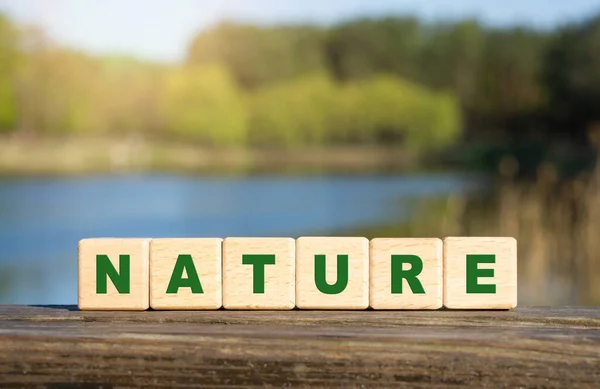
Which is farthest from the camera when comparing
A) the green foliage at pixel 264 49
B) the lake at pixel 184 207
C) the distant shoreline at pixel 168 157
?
the distant shoreline at pixel 168 157

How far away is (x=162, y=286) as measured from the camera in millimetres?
597

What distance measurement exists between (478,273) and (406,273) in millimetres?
63

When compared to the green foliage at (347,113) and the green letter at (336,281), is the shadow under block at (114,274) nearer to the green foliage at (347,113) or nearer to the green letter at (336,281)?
the green letter at (336,281)

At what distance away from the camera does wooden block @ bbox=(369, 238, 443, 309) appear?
0.59 m

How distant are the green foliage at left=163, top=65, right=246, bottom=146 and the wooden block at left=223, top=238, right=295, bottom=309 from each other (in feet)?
12.0

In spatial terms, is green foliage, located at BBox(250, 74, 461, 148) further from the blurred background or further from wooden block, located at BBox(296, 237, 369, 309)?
wooden block, located at BBox(296, 237, 369, 309)

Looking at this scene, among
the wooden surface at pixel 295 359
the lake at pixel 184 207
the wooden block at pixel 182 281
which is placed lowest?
the wooden surface at pixel 295 359

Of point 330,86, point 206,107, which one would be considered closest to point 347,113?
point 330,86

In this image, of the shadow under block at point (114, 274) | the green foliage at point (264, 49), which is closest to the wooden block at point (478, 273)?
the shadow under block at point (114, 274)

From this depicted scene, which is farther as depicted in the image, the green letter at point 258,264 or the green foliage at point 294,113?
the green foliage at point 294,113

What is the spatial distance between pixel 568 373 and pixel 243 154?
3.97 metres

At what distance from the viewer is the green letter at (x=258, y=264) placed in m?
0.59

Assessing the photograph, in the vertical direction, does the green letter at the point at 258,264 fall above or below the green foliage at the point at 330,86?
below

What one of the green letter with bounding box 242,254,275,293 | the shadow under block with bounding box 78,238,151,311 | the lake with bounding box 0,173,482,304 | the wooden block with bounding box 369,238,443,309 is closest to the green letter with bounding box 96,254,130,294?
the shadow under block with bounding box 78,238,151,311
